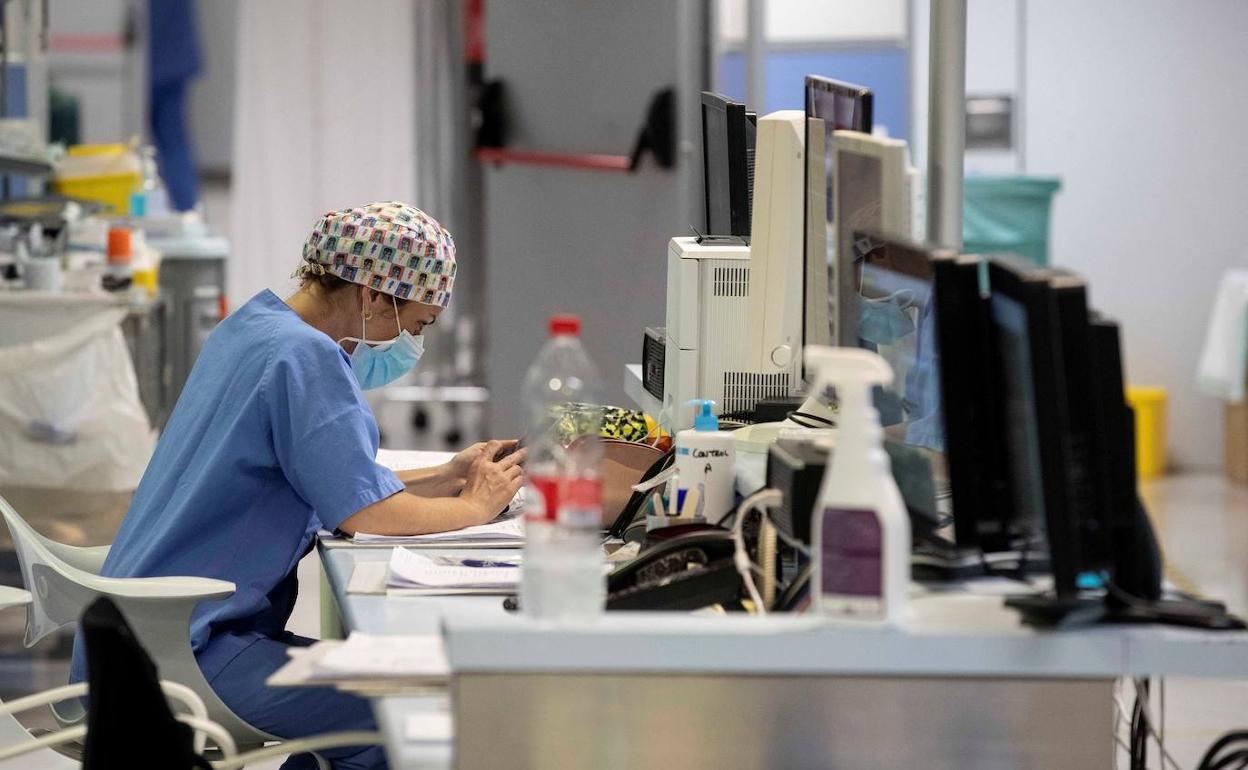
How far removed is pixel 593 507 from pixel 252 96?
653 centimetres

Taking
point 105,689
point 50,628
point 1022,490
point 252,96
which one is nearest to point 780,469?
point 1022,490

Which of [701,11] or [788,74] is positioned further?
[788,74]

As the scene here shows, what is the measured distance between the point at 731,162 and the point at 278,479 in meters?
0.97

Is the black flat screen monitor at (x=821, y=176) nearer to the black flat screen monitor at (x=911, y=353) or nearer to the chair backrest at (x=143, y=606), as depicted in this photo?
the black flat screen monitor at (x=911, y=353)

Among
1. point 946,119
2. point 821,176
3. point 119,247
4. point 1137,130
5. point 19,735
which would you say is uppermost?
point 1137,130

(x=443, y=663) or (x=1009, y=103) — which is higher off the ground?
(x=1009, y=103)

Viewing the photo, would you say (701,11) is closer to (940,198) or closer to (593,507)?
(940,198)

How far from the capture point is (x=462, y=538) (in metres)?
2.36

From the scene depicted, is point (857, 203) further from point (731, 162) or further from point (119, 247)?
point (119, 247)

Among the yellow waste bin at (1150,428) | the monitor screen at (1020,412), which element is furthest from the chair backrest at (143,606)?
the yellow waste bin at (1150,428)

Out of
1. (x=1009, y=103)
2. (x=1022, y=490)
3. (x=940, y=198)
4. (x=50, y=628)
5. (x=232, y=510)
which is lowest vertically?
(x=50, y=628)

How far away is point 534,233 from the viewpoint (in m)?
5.80

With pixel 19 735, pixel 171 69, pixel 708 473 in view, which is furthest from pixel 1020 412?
pixel 171 69

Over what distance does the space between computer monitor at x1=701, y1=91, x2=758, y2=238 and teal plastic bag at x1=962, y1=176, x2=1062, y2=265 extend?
12.3 ft
